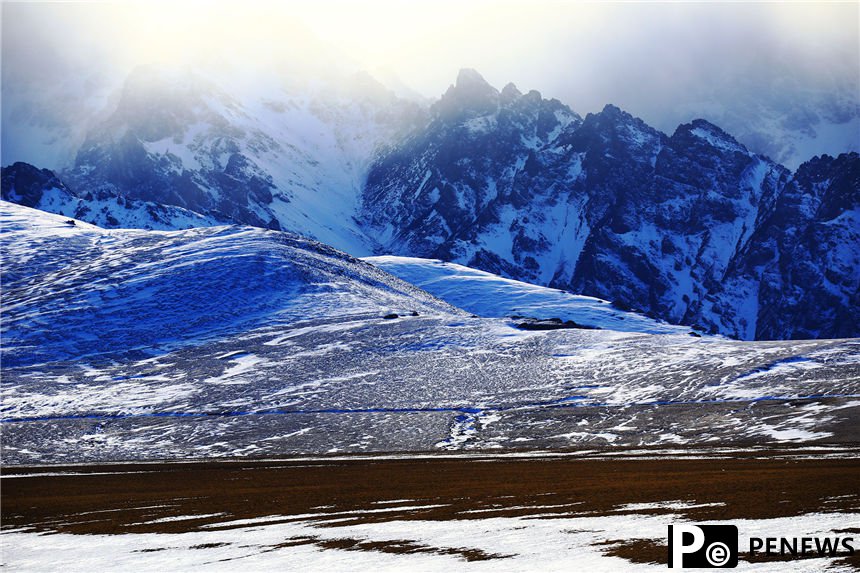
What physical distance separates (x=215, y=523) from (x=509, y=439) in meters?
69.7

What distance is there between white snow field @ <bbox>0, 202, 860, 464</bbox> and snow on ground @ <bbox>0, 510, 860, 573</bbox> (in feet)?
197

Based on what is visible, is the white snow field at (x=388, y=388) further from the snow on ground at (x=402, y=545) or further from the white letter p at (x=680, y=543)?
the white letter p at (x=680, y=543)

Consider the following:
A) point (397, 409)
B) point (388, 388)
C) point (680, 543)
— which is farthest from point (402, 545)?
point (388, 388)

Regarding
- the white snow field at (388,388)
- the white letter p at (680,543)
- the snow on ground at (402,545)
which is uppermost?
the white letter p at (680,543)

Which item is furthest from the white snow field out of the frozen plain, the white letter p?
the white letter p

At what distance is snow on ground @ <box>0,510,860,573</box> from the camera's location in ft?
96.9

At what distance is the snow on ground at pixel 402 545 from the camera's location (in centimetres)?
2953

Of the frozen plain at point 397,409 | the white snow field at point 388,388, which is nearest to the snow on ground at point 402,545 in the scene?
the frozen plain at point 397,409

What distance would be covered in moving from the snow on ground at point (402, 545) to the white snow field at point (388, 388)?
60.0 metres

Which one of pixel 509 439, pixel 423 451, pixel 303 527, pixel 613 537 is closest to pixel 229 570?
pixel 303 527

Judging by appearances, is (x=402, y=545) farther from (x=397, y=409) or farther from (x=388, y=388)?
(x=388, y=388)

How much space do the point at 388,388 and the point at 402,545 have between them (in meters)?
110

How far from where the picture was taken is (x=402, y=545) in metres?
33.5

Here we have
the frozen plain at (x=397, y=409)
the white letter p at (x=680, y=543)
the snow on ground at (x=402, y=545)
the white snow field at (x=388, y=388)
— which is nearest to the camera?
the white letter p at (x=680, y=543)
